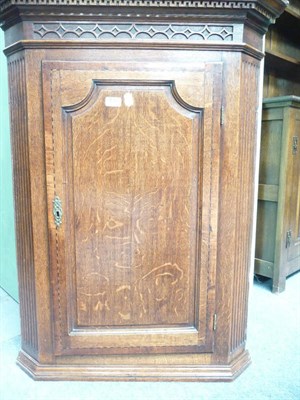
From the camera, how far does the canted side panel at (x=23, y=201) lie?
1.34 meters

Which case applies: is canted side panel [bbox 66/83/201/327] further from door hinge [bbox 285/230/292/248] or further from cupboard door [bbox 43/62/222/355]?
door hinge [bbox 285/230/292/248]

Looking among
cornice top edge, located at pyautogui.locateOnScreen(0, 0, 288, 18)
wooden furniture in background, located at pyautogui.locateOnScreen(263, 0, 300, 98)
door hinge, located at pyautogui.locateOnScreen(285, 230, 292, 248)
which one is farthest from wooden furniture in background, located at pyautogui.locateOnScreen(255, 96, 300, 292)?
cornice top edge, located at pyautogui.locateOnScreen(0, 0, 288, 18)

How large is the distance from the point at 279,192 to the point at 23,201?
5.25 ft

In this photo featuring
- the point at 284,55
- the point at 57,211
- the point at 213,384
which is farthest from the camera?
the point at 284,55

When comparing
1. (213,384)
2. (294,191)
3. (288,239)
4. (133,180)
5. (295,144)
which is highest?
(295,144)

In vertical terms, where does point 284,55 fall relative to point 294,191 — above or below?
above

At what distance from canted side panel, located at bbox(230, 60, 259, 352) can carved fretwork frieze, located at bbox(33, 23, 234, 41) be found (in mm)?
200

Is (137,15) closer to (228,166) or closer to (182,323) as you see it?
(228,166)

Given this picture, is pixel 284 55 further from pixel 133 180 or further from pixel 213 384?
pixel 213 384

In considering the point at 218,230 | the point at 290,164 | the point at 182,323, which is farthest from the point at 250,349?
the point at 290,164

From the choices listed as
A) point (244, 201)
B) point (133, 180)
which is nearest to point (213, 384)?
point (244, 201)

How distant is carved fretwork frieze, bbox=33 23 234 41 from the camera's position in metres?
1.25

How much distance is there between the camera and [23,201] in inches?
56.3

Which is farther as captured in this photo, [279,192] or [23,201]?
[279,192]
